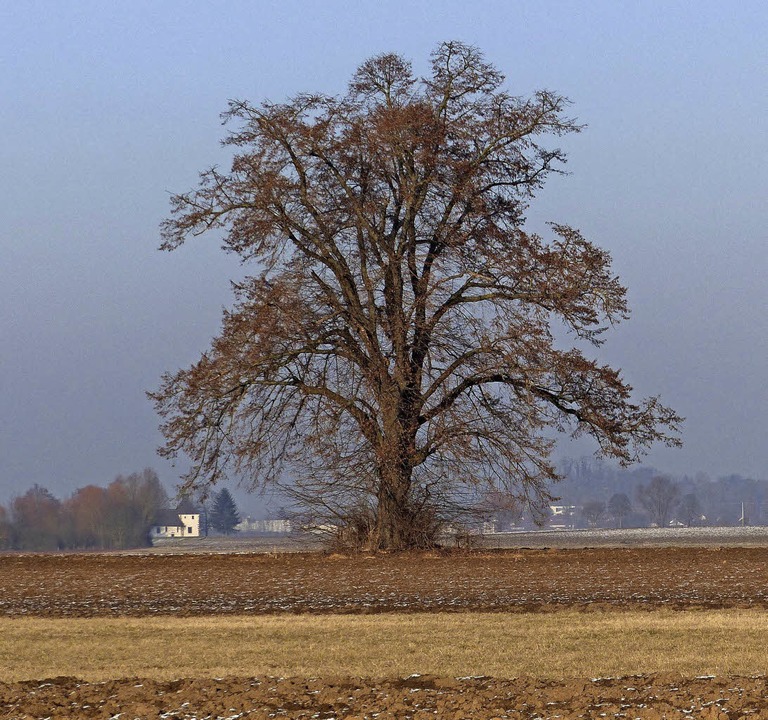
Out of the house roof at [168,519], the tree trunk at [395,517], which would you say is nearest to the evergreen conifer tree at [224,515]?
the house roof at [168,519]

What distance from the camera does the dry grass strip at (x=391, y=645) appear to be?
42.2 feet

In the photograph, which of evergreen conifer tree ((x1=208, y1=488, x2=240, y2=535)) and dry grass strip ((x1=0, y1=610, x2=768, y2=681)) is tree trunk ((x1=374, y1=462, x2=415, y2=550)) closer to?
dry grass strip ((x1=0, y1=610, x2=768, y2=681))

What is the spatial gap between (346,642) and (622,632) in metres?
3.25

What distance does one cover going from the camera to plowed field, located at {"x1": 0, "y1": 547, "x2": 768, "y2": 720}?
34.3ft

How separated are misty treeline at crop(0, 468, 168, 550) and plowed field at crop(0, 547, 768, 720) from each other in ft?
79.8

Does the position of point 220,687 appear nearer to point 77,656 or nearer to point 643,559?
point 77,656

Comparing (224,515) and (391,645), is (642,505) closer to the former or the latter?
(224,515)

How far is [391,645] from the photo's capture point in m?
14.3

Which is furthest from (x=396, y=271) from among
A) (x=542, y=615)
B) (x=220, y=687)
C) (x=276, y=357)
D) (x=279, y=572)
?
(x=220, y=687)

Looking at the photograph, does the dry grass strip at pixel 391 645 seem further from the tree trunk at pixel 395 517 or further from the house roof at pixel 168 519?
the house roof at pixel 168 519

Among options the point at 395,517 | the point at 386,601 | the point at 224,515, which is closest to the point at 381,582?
the point at 386,601

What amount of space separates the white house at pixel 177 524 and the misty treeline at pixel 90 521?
1364 mm

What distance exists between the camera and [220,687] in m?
11.7

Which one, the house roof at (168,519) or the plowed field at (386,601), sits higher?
the house roof at (168,519)
